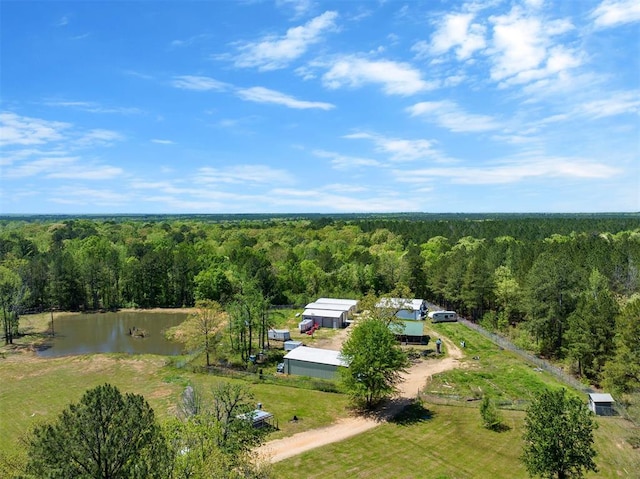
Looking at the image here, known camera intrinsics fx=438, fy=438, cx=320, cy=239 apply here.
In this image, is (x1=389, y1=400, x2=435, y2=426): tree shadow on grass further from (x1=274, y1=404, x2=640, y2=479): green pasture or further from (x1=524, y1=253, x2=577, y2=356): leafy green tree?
(x1=524, y1=253, x2=577, y2=356): leafy green tree

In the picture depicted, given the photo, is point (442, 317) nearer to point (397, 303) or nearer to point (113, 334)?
point (397, 303)

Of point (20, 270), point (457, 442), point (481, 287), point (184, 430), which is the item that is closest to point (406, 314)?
point (481, 287)

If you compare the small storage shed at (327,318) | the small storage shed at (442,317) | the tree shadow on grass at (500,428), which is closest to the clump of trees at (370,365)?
the tree shadow on grass at (500,428)

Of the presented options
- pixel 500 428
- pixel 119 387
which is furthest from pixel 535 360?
pixel 119 387

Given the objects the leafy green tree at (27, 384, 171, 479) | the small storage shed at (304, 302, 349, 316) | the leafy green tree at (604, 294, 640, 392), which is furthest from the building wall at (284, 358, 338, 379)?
the leafy green tree at (27, 384, 171, 479)

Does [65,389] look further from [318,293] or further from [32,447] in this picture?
[318,293]

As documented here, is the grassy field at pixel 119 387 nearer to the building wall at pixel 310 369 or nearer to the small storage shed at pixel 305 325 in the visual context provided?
the building wall at pixel 310 369
